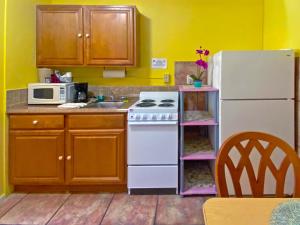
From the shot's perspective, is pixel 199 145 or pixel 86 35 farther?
pixel 86 35

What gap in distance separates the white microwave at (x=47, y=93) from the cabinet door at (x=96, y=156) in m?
0.53

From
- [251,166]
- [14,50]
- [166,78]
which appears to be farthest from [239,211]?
[166,78]

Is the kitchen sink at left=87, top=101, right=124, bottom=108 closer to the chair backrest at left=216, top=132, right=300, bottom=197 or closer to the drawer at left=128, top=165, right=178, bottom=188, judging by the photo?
the drawer at left=128, top=165, right=178, bottom=188

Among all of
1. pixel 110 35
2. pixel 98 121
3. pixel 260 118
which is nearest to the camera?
pixel 260 118

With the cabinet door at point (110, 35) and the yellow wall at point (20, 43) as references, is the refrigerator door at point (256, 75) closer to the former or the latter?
the cabinet door at point (110, 35)

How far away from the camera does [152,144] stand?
11.0ft

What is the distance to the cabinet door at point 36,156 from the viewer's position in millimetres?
3428

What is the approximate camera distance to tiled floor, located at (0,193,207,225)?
9.29ft

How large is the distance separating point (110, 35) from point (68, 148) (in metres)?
1.31

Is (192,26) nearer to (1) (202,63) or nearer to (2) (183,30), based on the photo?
(2) (183,30)

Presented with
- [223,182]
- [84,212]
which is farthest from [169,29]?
[223,182]

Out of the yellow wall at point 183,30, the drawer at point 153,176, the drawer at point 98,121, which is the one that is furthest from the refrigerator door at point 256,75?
the yellow wall at point 183,30

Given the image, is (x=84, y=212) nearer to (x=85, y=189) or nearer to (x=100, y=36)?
(x=85, y=189)

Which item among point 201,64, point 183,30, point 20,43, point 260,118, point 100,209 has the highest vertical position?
point 183,30
